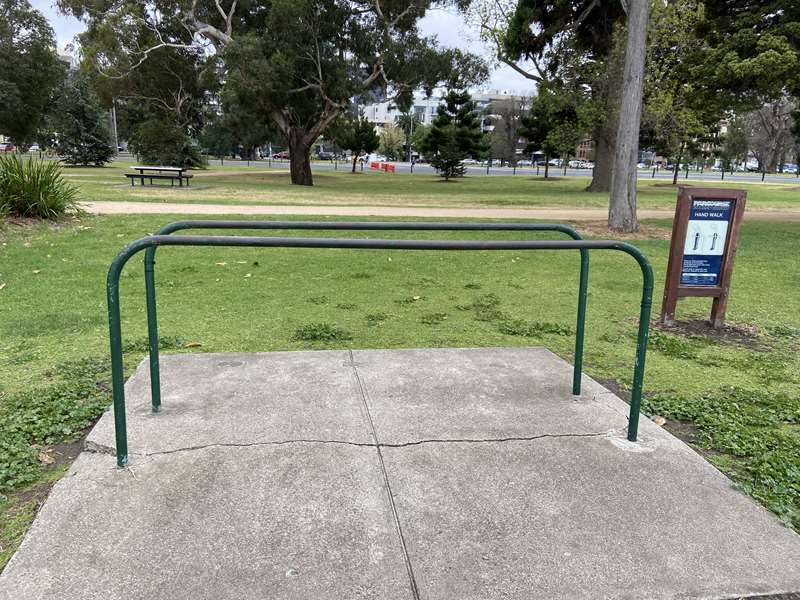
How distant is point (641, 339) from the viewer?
3072mm

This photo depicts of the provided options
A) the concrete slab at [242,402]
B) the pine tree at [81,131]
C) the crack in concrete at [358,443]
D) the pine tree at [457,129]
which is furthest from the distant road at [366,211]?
the pine tree at [81,131]

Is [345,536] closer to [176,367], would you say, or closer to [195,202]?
[176,367]

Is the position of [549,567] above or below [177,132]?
below

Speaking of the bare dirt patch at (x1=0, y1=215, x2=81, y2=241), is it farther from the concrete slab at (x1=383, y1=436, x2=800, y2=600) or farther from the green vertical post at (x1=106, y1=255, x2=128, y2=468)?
the concrete slab at (x1=383, y1=436, x2=800, y2=600)

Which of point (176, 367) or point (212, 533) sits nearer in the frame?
point (212, 533)

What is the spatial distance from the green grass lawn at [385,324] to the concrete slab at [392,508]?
313 millimetres

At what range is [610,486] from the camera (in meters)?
2.79

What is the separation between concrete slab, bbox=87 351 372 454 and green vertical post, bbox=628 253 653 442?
137cm

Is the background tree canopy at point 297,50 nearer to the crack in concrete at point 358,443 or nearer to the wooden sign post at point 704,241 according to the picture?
the wooden sign post at point 704,241

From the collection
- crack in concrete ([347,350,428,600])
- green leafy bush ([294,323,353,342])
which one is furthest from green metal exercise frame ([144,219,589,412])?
green leafy bush ([294,323,353,342])

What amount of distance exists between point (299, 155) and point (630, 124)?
1993 centimetres

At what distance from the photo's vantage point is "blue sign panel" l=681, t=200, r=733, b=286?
5.50 meters

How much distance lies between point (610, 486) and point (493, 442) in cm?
62

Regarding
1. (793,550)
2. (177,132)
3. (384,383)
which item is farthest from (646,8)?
(177,132)
